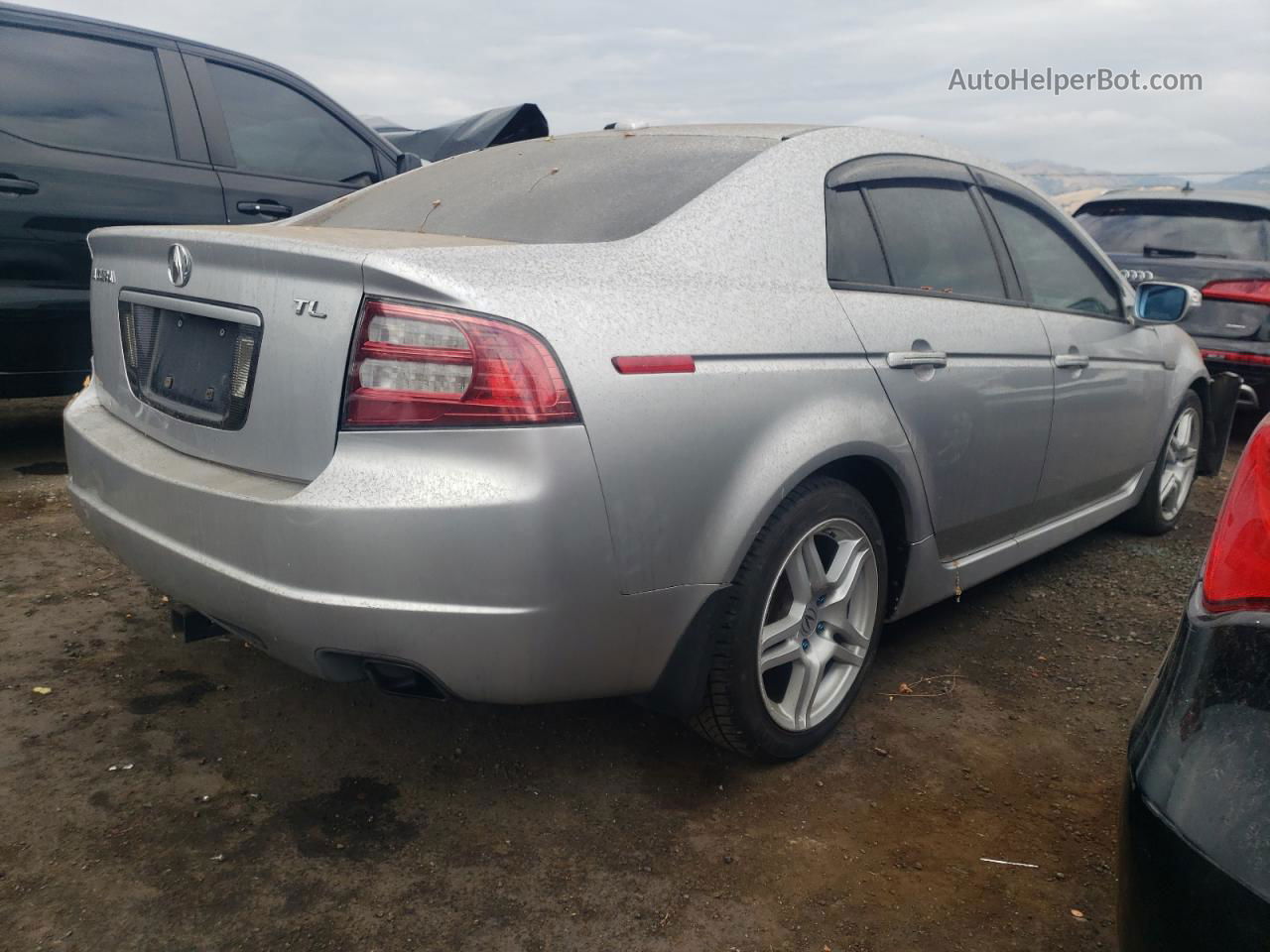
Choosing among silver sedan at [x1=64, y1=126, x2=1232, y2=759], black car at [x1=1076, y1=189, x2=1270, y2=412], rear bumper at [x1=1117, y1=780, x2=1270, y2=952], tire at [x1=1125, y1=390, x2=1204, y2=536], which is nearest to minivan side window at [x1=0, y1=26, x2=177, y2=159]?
silver sedan at [x1=64, y1=126, x2=1232, y2=759]

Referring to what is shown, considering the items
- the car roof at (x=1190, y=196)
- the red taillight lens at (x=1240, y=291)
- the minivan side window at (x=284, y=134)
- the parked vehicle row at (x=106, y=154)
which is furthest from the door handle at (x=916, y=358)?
the car roof at (x=1190, y=196)

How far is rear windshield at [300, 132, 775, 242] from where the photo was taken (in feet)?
7.77

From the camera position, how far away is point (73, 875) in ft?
6.46

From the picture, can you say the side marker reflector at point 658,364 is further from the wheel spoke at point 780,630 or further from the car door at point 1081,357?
the car door at point 1081,357

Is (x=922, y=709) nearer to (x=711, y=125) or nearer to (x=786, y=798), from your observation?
(x=786, y=798)

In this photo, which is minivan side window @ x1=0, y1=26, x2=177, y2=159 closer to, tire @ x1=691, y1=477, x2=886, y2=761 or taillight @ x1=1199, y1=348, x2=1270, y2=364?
tire @ x1=691, y1=477, x2=886, y2=761

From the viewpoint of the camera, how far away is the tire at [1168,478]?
4.26m

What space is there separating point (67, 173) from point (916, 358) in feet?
11.8

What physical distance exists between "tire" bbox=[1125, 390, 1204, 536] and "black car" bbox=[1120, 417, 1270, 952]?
3.05 metres

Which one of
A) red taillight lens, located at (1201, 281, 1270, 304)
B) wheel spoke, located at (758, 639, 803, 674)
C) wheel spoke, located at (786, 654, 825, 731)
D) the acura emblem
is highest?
the acura emblem

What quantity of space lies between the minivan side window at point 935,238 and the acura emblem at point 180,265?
64.8 inches

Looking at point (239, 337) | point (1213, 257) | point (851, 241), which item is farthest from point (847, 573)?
point (1213, 257)

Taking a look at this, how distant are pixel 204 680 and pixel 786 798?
60.3 inches

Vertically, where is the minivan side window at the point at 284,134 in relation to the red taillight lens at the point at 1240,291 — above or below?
above
